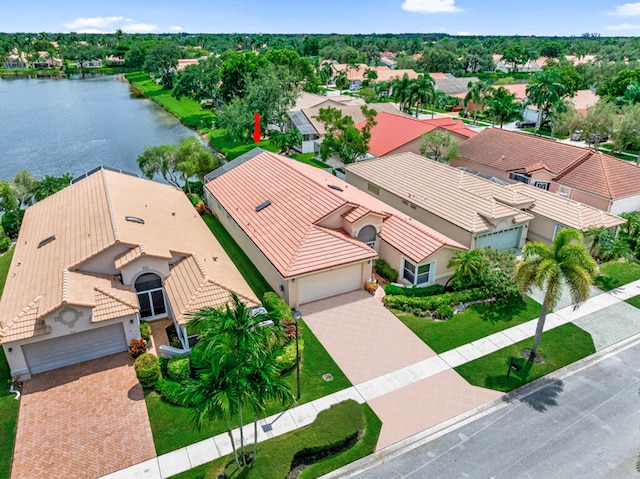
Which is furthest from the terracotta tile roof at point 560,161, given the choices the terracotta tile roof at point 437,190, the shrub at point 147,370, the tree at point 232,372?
the shrub at point 147,370

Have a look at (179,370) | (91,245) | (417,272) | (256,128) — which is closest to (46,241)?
(91,245)

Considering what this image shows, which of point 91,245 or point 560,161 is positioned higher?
point 91,245

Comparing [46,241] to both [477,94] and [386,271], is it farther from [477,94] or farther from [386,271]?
[477,94]

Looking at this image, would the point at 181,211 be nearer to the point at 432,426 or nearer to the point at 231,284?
the point at 231,284

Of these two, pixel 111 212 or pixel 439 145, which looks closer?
pixel 111 212

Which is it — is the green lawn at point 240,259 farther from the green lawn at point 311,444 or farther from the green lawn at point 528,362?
the green lawn at point 528,362

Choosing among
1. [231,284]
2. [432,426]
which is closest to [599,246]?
[432,426]

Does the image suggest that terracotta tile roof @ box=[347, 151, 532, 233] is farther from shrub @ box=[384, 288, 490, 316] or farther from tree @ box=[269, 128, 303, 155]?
tree @ box=[269, 128, 303, 155]
